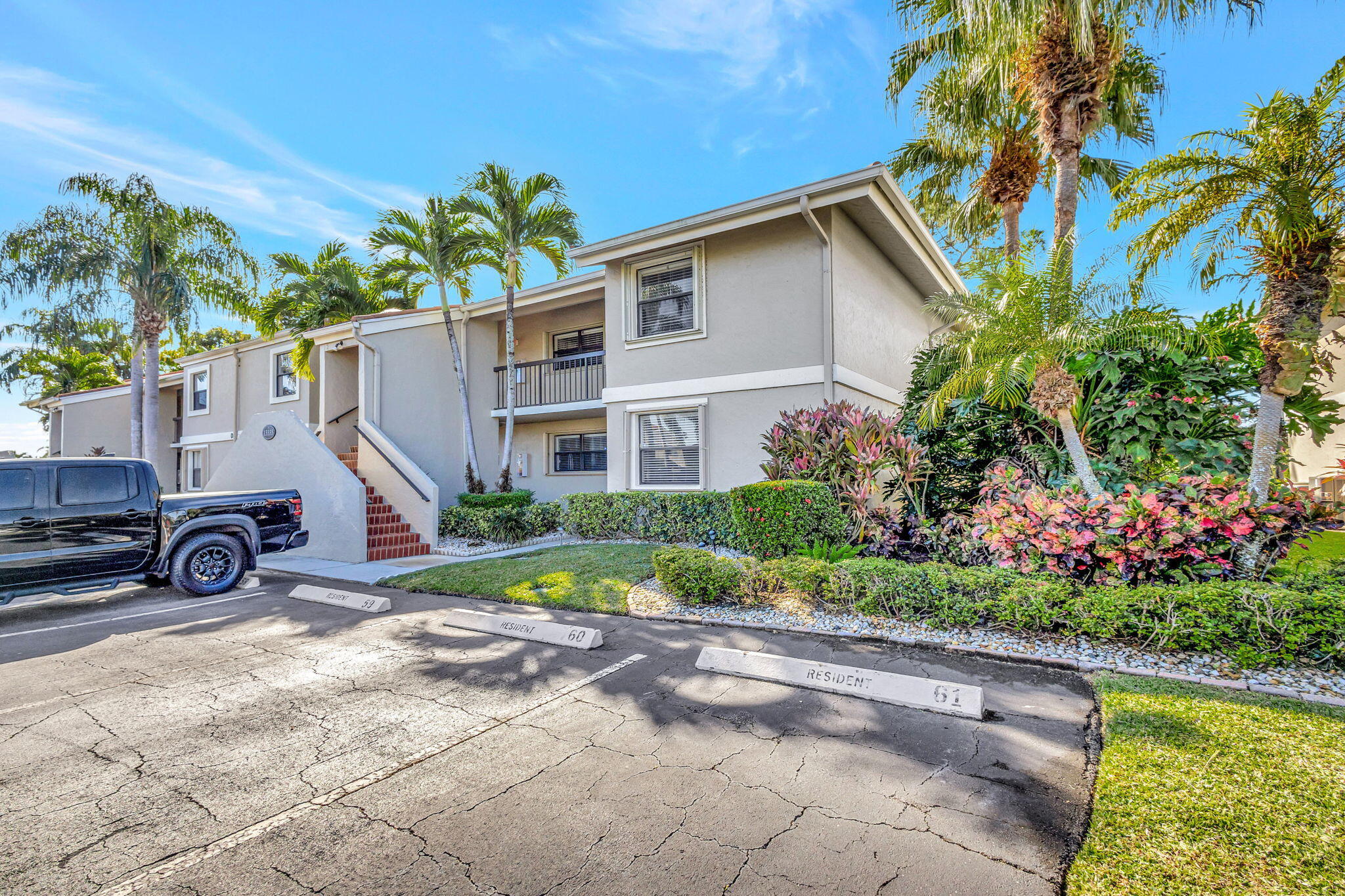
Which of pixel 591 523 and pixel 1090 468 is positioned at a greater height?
pixel 1090 468

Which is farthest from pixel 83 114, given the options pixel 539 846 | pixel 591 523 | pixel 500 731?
pixel 539 846

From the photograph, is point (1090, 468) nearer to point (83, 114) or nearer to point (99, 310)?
point (83, 114)

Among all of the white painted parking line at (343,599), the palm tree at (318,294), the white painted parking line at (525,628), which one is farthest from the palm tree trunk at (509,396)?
the white painted parking line at (525,628)

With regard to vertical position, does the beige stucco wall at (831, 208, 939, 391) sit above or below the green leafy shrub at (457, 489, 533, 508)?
above

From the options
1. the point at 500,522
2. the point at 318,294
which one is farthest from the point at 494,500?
the point at 318,294

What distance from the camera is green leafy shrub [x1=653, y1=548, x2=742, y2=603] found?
6.98m

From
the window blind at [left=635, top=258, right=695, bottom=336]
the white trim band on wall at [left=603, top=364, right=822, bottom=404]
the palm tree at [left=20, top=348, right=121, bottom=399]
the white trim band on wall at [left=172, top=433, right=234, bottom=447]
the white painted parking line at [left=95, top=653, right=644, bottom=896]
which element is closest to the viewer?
the white painted parking line at [left=95, top=653, right=644, bottom=896]

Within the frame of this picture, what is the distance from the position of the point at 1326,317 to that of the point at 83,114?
1921 cm

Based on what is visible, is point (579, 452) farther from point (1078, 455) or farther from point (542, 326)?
point (1078, 455)

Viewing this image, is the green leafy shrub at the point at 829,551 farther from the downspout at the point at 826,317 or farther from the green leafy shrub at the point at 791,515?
the downspout at the point at 826,317

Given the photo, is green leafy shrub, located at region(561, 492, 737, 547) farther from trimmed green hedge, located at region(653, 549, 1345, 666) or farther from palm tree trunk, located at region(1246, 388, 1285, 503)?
palm tree trunk, located at region(1246, 388, 1285, 503)

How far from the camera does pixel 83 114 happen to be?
36.6ft

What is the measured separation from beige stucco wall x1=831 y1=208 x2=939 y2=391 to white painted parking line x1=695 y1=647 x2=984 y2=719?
7007 mm

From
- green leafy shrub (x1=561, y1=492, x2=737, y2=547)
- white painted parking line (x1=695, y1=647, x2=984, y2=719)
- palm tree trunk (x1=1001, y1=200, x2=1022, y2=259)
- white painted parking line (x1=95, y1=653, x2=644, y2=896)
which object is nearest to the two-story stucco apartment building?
green leafy shrub (x1=561, y1=492, x2=737, y2=547)
